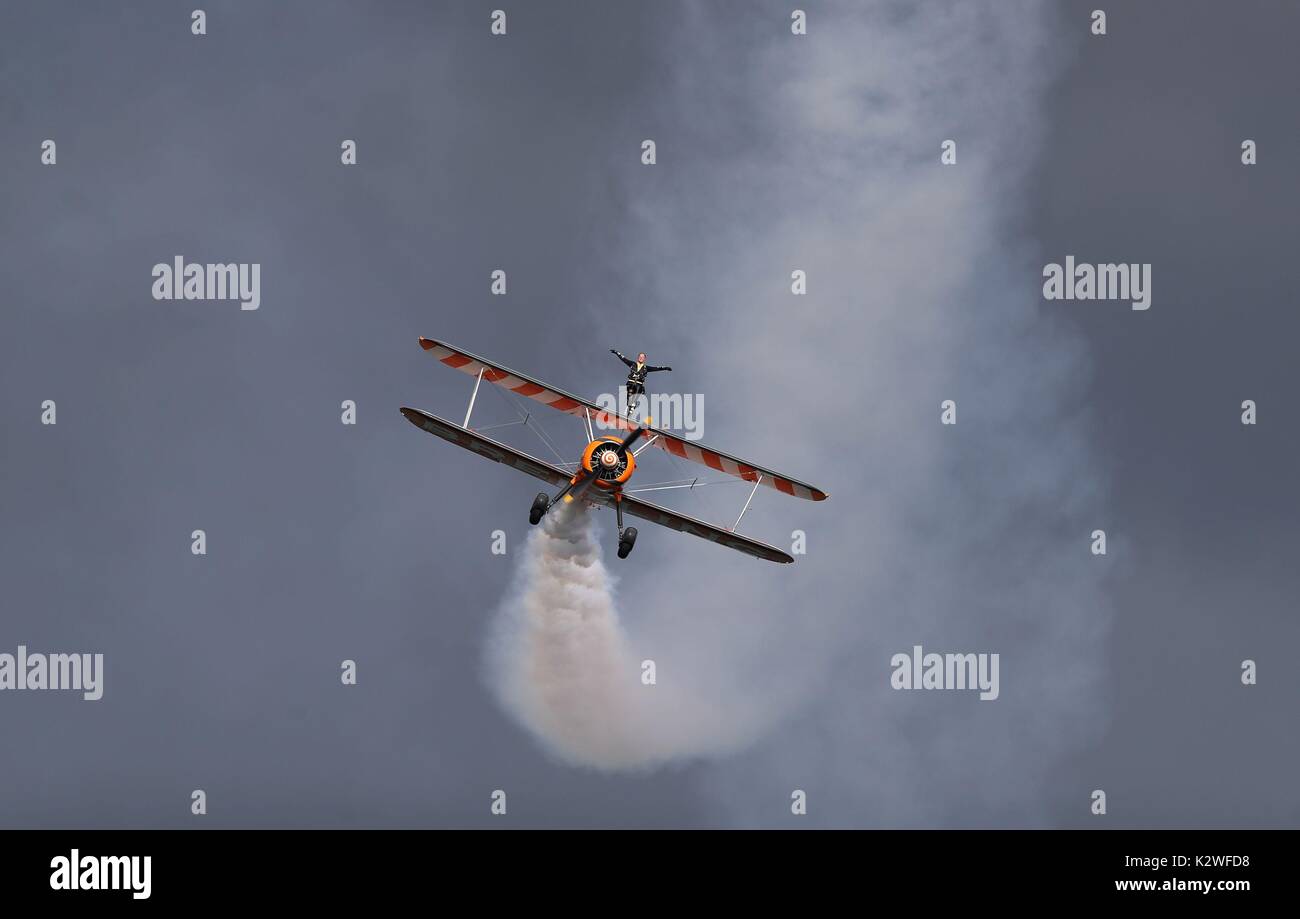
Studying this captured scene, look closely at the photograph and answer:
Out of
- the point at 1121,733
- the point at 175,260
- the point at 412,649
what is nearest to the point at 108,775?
the point at 412,649

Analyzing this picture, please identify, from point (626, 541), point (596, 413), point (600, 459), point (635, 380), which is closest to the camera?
point (600, 459)

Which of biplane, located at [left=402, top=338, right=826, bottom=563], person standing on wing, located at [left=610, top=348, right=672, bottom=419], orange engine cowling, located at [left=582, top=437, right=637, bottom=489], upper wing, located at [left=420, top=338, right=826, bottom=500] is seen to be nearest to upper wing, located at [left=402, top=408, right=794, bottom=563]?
biplane, located at [left=402, top=338, right=826, bottom=563]

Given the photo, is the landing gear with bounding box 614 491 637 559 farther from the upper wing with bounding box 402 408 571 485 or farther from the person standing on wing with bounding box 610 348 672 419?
the person standing on wing with bounding box 610 348 672 419

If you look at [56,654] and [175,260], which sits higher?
[175,260]

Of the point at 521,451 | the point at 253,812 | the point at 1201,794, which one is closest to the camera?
the point at 521,451

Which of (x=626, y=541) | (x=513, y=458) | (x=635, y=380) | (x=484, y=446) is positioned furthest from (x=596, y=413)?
(x=626, y=541)

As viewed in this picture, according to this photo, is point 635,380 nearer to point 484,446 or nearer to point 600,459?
point 600,459
